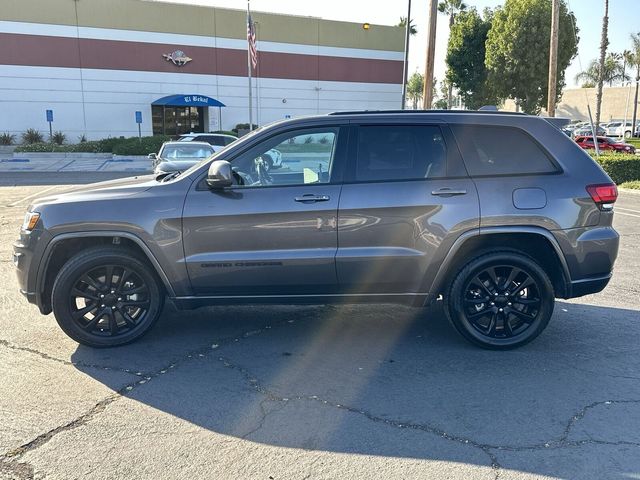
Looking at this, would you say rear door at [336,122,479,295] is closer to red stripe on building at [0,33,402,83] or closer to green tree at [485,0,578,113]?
green tree at [485,0,578,113]

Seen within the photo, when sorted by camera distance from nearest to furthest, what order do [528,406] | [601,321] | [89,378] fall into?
[528,406]
[89,378]
[601,321]

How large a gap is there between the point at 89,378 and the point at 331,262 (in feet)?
6.63

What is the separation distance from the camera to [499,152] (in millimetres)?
4359

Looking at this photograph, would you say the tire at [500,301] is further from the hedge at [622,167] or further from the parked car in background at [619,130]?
the parked car in background at [619,130]

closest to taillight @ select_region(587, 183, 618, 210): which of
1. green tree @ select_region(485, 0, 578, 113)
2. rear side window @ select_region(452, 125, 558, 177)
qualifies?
rear side window @ select_region(452, 125, 558, 177)

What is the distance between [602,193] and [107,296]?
418 cm

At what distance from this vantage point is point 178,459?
9.55 ft

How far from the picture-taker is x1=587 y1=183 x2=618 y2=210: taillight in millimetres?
4262

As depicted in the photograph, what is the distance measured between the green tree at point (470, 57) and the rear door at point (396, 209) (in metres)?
34.1

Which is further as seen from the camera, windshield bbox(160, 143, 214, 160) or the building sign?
the building sign

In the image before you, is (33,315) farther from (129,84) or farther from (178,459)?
(129,84)

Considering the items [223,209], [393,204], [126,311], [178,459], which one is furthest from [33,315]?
[393,204]

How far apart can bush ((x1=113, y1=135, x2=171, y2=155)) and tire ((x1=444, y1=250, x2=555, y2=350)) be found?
27496mm

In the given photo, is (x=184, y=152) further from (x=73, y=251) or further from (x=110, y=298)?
(x=110, y=298)
